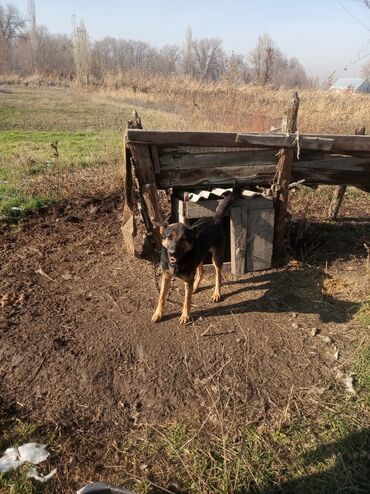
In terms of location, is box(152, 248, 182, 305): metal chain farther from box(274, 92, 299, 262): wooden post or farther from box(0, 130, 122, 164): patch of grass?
box(0, 130, 122, 164): patch of grass

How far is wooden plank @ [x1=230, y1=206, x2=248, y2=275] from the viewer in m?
4.63

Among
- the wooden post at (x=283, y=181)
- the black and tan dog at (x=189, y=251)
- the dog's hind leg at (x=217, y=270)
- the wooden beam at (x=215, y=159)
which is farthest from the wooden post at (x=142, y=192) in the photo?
the wooden post at (x=283, y=181)

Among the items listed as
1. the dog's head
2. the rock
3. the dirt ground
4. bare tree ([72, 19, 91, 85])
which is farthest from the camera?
bare tree ([72, 19, 91, 85])

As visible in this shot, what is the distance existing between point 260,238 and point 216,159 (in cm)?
109

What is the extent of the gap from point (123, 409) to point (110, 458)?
0.42m

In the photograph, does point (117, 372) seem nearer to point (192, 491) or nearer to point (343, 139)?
point (192, 491)

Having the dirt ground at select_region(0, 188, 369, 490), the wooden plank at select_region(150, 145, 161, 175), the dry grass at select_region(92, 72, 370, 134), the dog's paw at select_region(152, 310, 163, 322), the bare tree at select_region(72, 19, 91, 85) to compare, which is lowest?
the dirt ground at select_region(0, 188, 369, 490)

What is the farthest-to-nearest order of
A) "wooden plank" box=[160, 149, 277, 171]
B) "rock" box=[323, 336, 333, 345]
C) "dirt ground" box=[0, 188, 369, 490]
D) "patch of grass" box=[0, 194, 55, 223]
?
"patch of grass" box=[0, 194, 55, 223] → "wooden plank" box=[160, 149, 277, 171] → "rock" box=[323, 336, 333, 345] → "dirt ground" box=[0, 188, 369, 490]

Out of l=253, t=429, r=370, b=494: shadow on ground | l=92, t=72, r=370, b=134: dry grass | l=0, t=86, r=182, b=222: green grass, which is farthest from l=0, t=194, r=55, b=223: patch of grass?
l=92, t=72, r=370, b=134: dry grass

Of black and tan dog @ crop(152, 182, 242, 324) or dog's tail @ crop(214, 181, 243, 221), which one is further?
dog's tail @ crop(214, 181, 243, 221)

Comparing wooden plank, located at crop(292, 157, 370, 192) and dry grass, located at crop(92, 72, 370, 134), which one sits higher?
dry grass, located at crop(92, 72, 370, 134)

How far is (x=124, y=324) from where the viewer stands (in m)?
3.92

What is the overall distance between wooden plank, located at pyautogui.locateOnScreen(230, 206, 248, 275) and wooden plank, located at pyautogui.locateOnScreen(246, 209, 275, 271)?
3.1 inches

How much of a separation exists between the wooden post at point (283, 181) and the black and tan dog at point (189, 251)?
0.60 metres
